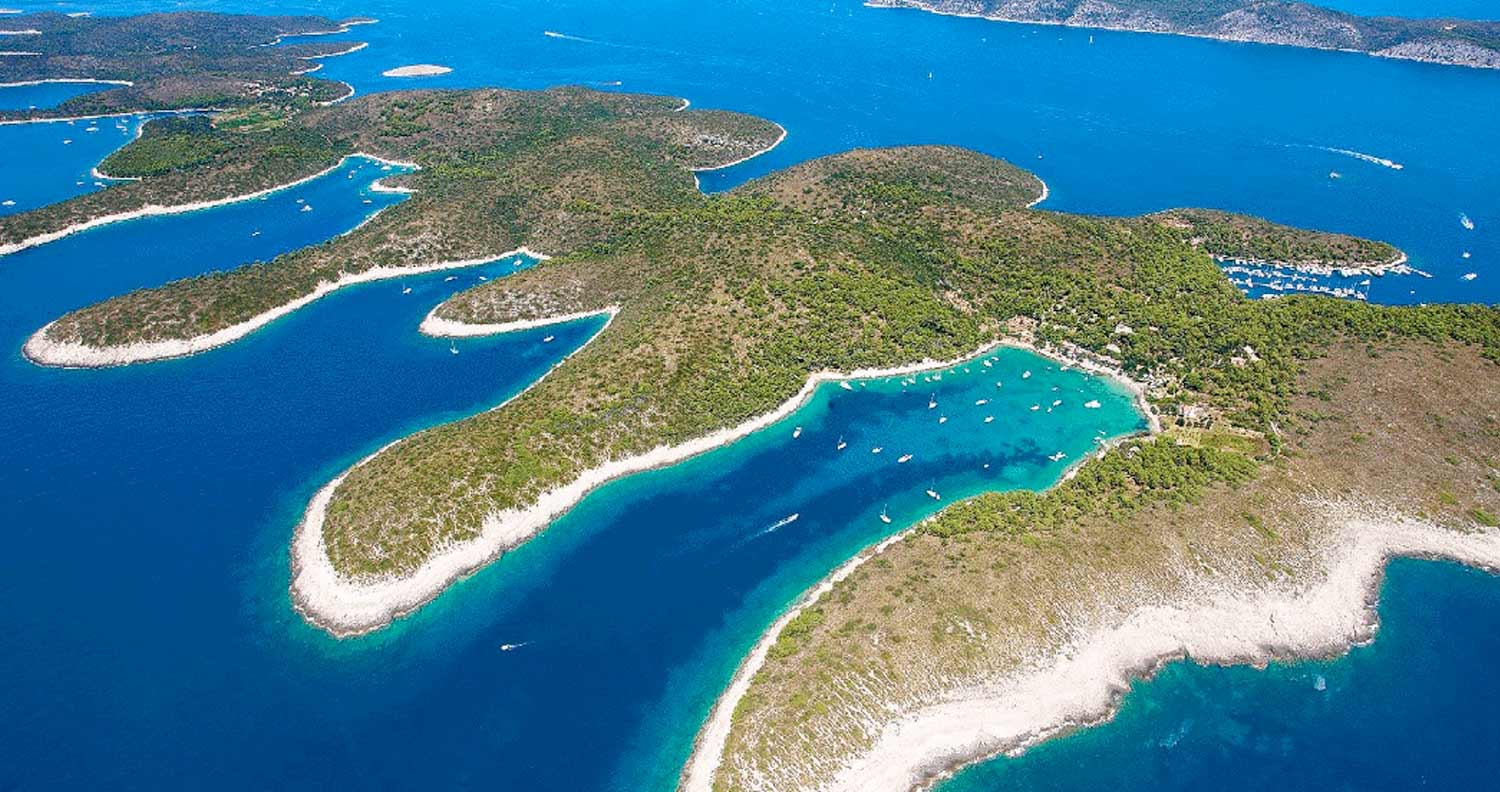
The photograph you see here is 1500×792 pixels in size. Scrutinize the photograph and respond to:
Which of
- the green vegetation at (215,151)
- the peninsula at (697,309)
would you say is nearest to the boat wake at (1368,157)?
the peninsula at (697,309)

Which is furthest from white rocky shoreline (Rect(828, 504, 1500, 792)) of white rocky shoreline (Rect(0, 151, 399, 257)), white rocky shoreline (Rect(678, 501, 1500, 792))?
white rocky shoreline (Rect(0, 151, 399, 257))

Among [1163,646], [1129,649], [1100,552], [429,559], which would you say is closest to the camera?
[1129,649]

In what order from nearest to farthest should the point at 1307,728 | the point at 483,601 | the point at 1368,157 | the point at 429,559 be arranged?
the point at 1307,728 → the point at 483,601 → the point at 429,559 → the point at 1368,157

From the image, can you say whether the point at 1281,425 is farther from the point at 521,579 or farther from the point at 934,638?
the point at 521,579

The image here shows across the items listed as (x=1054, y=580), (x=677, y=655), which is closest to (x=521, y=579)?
(x=677, y=655)

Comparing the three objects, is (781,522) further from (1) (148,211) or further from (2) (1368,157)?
(2) (1368,157)

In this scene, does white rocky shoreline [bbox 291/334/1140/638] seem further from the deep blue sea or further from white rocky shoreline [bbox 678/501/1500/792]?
white rocky shoreline [bbox 678/501/1500/792]

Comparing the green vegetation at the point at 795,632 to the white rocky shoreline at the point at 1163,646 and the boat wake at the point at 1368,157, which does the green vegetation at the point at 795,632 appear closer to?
the white rocky shoreline at the point at 1163,646

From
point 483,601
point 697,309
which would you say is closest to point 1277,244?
point 697,309
